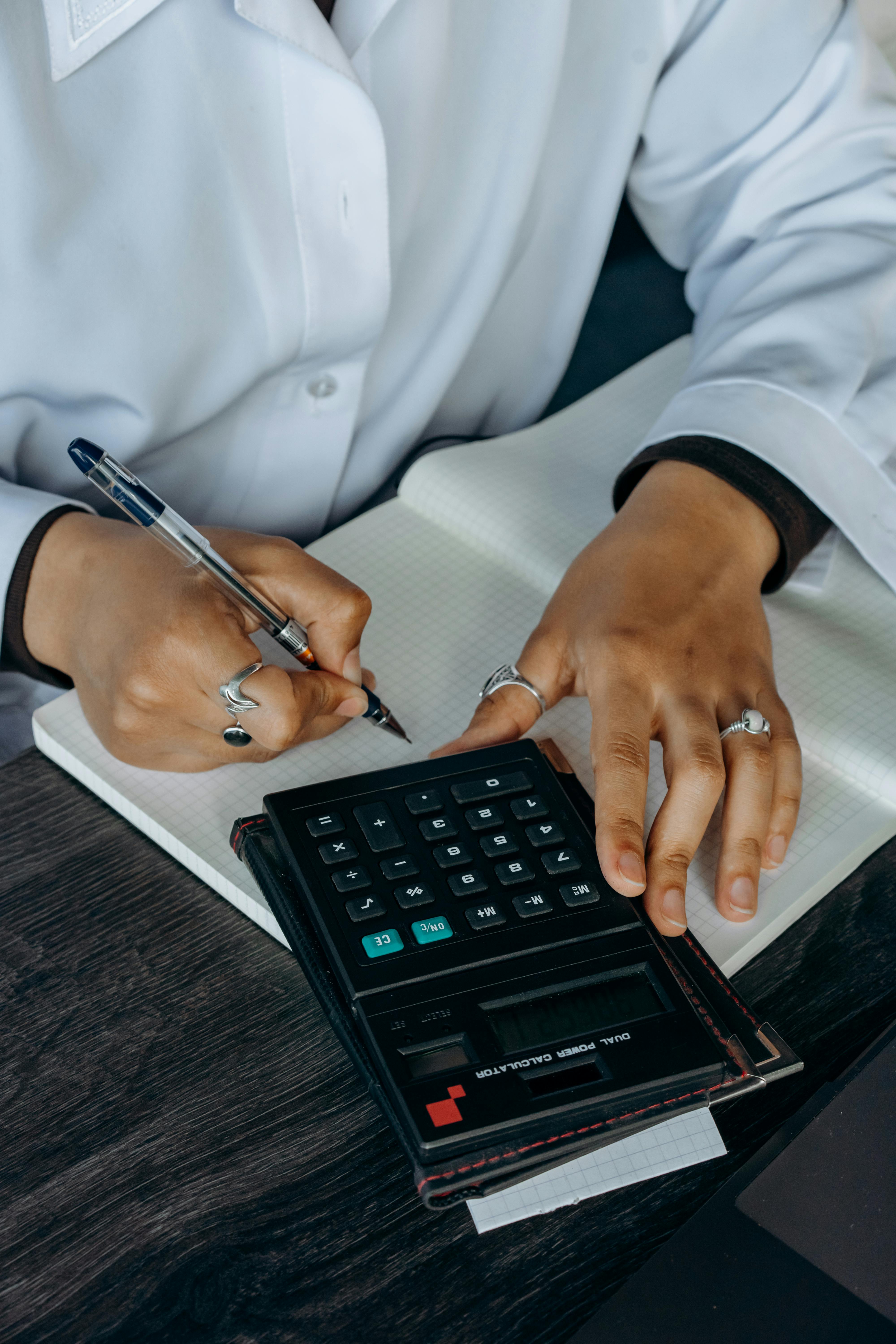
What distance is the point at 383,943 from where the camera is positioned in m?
0.48

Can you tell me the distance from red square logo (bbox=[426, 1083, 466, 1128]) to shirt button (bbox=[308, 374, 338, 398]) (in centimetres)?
61

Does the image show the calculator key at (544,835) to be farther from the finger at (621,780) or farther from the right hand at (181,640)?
the right hand at (181,640)

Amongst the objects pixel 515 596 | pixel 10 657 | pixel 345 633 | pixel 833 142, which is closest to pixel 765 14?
pixel 833 142

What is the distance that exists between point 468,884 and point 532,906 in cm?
3

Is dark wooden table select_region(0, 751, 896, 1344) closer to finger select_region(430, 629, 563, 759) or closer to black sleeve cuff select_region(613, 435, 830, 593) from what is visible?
finger select_region(430, 629, 563, 759)

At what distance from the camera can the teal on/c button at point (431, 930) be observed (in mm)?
488

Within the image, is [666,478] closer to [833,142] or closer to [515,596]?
[515,596]

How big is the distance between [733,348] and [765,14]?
1.18ft

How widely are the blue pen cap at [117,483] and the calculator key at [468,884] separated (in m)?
0.27

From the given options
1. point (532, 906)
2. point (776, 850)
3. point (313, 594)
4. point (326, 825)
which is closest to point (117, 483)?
point (313, 594)

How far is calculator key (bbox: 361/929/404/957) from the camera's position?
0.48 metres

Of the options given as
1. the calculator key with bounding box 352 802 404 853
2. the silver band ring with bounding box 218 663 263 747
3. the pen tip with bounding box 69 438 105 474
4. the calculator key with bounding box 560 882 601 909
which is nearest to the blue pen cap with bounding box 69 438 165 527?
the pen tip with bounding box 69 438 105 474

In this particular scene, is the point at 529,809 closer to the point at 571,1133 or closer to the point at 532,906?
the point at 532,906

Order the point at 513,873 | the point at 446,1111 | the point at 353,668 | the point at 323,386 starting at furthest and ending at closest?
the point at 323,386, the point at 353,668, the point at 513,873, the point at 446,1111
